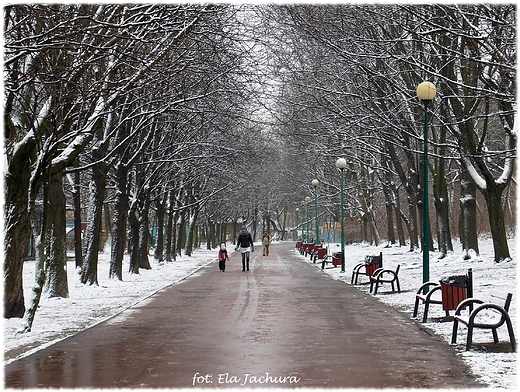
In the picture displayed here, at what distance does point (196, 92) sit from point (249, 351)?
15092 mm

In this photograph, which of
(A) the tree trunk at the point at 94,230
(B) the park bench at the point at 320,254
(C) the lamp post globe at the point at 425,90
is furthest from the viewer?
(B) the park bench at the point at 320,254

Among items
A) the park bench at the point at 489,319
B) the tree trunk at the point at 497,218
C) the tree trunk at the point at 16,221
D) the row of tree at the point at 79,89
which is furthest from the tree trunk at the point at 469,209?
the tree trunk at the point at 16,221

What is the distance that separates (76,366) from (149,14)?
726cm

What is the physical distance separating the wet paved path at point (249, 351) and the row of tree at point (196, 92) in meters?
2.45

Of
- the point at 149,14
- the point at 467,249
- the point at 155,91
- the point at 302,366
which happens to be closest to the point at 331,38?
the point at 155,91

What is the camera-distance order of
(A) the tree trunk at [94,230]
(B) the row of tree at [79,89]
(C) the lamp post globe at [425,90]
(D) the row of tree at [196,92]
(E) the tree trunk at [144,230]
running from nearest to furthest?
(B) the row of tree at [79,89], (D) the row of tree at [196,92], (C) the lamp post globe at [425,90], (A) the tree trunk at [94,230], (E) the tree trunk at [144,230]

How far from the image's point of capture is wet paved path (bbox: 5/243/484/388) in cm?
898

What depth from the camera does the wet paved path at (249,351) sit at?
8984mm

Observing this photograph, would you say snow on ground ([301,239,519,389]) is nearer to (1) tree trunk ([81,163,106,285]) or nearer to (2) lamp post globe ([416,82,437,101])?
(2) lamp post globe ([416,82,437,101])

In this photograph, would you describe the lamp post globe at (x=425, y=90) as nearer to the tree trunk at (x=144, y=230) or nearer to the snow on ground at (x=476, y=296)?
the snow on ground at (x=476, y=296)

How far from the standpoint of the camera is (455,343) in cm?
1161

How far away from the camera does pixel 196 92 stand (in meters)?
25.0

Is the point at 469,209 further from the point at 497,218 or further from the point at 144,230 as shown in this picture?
the point at 144,230

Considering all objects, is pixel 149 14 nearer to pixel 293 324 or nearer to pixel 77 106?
pixel 77 106
